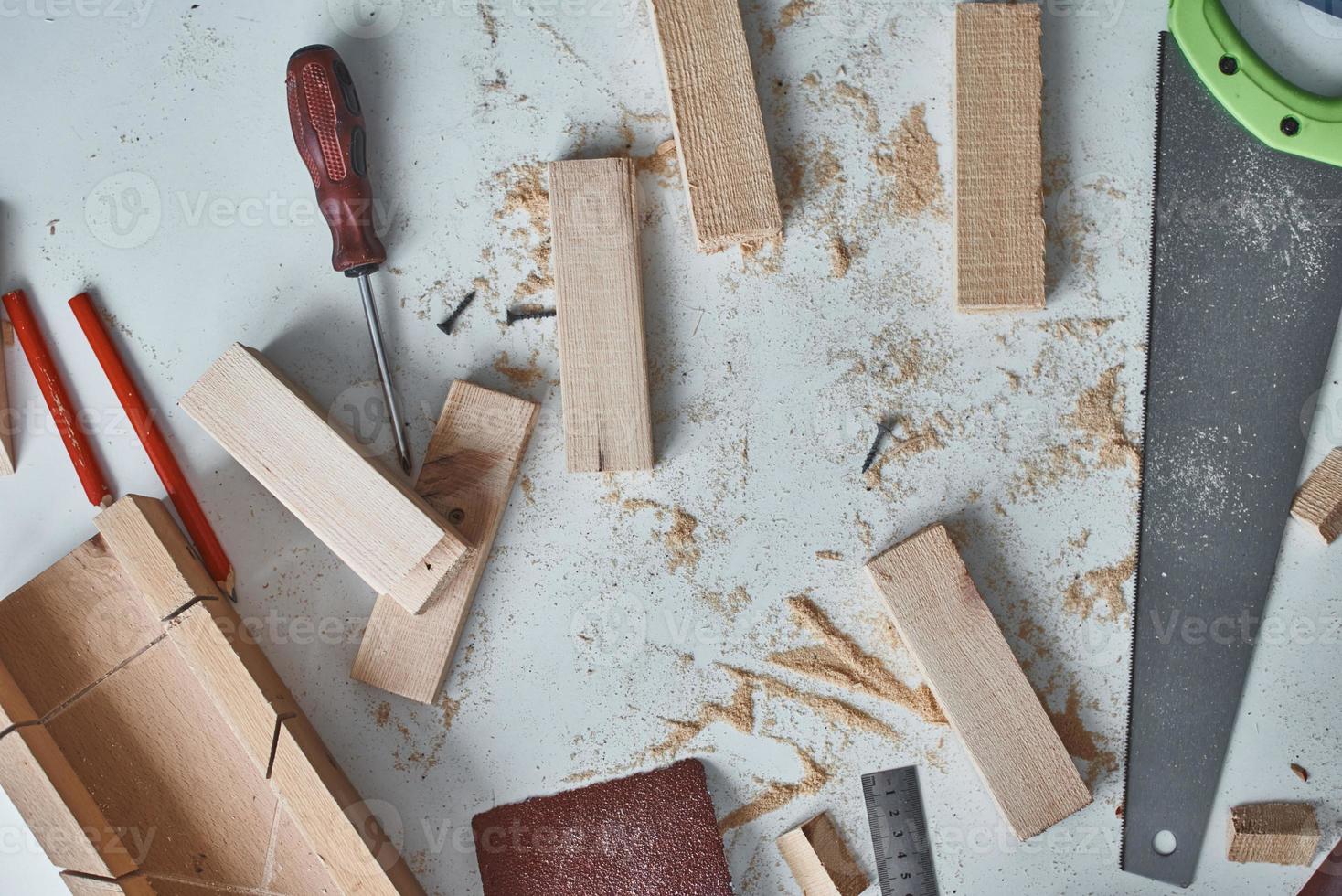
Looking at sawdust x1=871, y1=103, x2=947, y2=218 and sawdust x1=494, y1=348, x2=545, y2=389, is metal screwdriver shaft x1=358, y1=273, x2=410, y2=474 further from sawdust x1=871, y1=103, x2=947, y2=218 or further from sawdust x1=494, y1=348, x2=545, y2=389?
sawdust x1=871, y1=103, x2=947, y2=218

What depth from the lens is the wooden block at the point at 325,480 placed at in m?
1.81

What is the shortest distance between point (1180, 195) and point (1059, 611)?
976 millimetres

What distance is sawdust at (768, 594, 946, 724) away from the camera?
6.53 feet

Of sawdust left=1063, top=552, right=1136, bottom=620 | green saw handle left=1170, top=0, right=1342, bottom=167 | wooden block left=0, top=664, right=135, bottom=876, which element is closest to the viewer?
wooden block left=0, top=664, right=135, bottom=876

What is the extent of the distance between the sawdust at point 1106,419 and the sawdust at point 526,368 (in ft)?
4.07

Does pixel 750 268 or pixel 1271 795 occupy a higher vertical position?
pixel 750 268

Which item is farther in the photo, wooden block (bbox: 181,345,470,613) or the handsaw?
the handsaw

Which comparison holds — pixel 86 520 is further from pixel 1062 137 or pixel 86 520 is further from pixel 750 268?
pixel 1062 137

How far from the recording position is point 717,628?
6.55 feet

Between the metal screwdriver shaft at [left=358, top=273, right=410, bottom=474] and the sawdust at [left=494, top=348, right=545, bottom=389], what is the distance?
0.24 meters

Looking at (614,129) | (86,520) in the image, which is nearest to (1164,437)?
(614,129)

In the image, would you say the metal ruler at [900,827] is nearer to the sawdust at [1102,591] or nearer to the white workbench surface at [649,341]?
the white workbench surface at [649,341]

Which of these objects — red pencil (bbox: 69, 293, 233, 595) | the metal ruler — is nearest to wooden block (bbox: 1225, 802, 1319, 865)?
the metal ruler

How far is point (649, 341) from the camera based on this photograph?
1.98 m
